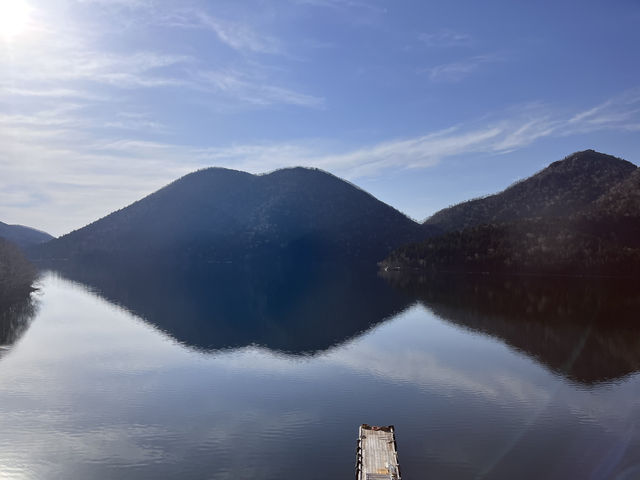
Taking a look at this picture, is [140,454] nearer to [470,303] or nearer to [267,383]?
[267,383]

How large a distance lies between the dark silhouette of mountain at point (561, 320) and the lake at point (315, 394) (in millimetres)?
731

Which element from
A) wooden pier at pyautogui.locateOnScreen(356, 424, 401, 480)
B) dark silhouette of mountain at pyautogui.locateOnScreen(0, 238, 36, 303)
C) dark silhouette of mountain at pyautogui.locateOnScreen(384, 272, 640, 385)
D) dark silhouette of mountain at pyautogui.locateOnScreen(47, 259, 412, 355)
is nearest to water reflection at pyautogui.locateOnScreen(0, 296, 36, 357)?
dark silhouette of mountain at pyautogui.locateOnScreen(0, 238, 36, 303)

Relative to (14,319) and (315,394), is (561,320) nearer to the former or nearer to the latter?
(315,394)

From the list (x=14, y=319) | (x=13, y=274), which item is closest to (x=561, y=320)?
(x=14, y=319)

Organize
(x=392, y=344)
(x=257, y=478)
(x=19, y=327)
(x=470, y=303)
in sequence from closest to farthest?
(x=257, y=478), (x=392, y=344), (x=19, y=327), (x=470, y=303)

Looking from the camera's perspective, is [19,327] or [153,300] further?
[153,300]

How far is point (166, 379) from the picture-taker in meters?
71.4

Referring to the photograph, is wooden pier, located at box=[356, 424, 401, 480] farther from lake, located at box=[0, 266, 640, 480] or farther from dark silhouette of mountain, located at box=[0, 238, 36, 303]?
dark silhouette of mountain, located at box=[0, 238, 36, 303]

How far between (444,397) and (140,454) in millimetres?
36919

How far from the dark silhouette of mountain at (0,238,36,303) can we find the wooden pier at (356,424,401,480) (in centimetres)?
14542

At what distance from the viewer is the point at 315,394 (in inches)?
2486

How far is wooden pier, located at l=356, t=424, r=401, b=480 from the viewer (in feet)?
120

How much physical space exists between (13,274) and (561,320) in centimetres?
17070

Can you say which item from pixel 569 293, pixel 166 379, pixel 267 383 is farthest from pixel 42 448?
pixel 569 293
